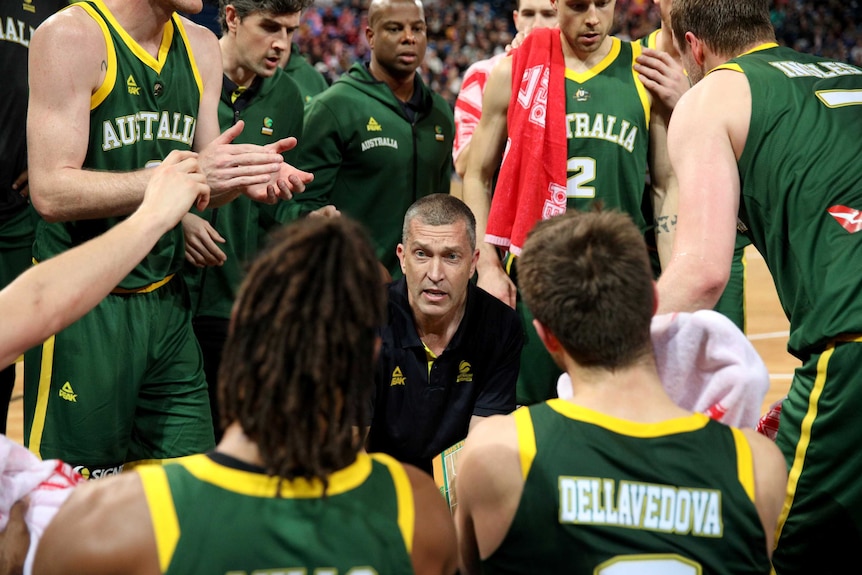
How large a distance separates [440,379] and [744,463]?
2042 millimetres

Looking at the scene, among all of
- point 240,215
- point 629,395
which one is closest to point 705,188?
point 629,395

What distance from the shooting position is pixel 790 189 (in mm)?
2963

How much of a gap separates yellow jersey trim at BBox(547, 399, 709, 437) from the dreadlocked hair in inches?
18.1

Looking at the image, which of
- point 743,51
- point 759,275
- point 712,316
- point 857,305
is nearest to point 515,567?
point 712,316

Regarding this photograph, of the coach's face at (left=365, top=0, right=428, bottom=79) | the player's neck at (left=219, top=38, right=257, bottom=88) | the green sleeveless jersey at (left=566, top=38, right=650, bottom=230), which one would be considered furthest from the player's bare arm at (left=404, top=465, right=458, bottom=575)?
the coach's face at (left=365, top=0, right=428, bottom=79)

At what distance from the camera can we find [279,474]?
1.82 m

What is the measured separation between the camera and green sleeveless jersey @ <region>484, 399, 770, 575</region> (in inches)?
80.3

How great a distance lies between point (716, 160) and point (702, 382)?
779 mm

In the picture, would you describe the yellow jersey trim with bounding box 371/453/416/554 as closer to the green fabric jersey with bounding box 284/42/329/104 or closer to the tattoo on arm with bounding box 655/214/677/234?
the tattoo on arm with bounding box 655/214/677/234

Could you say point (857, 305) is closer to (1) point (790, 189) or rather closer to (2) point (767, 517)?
(1) point (790, 189)

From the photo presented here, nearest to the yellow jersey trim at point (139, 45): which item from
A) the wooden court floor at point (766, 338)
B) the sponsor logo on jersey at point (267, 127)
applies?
the sponsor logo on jersey at point (267, 127)

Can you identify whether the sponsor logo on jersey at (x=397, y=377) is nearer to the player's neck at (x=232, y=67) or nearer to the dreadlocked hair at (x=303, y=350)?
the player's neck at (x=232, y=67)

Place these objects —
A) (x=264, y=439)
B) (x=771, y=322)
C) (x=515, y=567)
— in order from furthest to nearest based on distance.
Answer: (x=771, y=322), (x=515, y=567), (x=264, y=439)

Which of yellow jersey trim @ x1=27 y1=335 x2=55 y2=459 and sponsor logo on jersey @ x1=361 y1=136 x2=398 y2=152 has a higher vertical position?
sponsor logo on jersey @ x1=361 y1=136 x2=398 y2=152
